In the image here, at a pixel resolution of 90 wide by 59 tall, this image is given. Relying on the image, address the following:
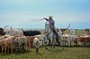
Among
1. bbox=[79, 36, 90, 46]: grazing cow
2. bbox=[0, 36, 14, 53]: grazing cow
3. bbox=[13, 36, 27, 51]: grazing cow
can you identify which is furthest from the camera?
bbox=[79, 36, 90, 46]: grazing cow

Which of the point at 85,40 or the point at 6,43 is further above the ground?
the point at 6,43

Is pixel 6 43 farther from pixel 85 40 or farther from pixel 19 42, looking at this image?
pixel 85 40

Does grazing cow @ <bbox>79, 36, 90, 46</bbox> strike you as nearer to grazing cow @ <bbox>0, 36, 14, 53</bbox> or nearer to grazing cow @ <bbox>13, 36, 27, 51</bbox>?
grazing cow @ <bbox>13, 36, 27, 51</bbox>

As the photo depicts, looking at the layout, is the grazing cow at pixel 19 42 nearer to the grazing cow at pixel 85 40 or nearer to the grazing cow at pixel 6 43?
the grazing cow at pixel 6 43

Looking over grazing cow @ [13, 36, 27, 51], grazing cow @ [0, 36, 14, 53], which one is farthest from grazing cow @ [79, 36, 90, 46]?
grazing cow @ [0, 36, 14, 53]

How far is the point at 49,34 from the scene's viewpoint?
22109mm

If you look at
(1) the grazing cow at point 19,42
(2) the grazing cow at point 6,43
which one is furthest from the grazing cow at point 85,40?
(2) the grazing cow at point 6,43

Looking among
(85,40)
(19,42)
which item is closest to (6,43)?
(19,42)

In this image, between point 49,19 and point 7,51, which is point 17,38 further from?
point 49,19

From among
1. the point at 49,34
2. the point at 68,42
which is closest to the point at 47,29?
the point at 49,34

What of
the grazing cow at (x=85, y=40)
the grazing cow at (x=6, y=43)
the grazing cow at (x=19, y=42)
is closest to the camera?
the grazing cow at (x=6, y=43)

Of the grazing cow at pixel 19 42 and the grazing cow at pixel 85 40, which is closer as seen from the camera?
the grazing cow at pixel 19 42

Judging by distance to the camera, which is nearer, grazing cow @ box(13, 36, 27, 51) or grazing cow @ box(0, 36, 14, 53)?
grazing cow @ box(0, 36, 14, 53)

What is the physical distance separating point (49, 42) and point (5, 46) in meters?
3.45
